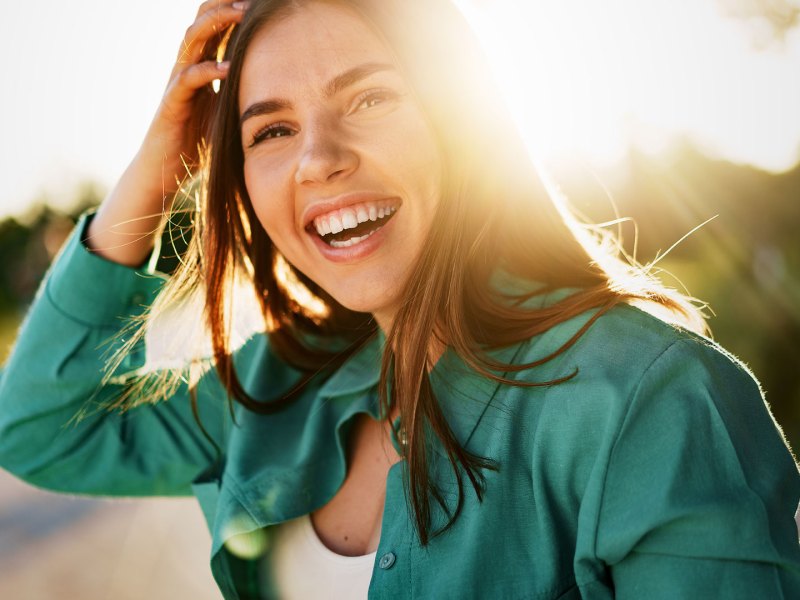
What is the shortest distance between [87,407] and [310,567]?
3.27ft

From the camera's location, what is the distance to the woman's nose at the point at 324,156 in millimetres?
1741

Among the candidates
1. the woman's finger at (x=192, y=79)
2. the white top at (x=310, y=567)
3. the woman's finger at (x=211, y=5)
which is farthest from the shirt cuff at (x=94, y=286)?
the white top at (x=310, y=567)

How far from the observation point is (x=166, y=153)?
7.28 feet

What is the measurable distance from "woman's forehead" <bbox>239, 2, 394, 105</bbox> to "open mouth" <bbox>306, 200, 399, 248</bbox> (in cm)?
31

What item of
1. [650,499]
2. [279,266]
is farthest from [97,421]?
[650,499]

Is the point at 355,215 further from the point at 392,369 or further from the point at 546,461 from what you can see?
the point at 546,461

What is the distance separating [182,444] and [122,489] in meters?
0.25

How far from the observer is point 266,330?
242 cm

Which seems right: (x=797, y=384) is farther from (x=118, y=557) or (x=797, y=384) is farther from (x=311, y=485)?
(x=118, y=557)

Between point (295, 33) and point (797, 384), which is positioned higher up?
point (295, 33)

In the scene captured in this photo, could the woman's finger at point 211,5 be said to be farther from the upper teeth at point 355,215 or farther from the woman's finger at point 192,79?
the upper teeth at point 355,215

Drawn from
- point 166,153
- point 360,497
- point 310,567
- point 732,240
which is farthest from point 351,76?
point 732,240

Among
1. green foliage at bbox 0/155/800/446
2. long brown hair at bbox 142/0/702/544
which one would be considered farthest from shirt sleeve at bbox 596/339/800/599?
green foliage at bbox 0/155/800/446

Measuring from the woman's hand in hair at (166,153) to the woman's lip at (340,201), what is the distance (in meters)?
0.48
